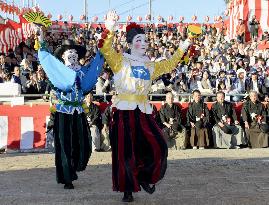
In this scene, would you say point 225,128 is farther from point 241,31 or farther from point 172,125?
point 241,31

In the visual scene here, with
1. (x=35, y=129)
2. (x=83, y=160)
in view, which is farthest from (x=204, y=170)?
(x=35, y=129)

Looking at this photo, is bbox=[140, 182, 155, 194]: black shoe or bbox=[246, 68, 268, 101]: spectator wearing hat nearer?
bbox=[140, 182, 155, 194]: black shoe

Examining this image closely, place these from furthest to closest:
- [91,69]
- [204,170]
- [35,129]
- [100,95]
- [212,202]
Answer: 1. [100,95]
2. [35,129]
3. [204,170]
4. [91,69]
5. [212,202]

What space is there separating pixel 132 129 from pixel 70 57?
164 centimetres

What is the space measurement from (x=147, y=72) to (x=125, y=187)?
1.34 metres

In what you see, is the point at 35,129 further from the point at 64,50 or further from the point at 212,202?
the point at 212,202

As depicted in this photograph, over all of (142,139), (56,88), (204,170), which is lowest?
(204,170)

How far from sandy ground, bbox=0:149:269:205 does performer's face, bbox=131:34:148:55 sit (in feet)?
5.54

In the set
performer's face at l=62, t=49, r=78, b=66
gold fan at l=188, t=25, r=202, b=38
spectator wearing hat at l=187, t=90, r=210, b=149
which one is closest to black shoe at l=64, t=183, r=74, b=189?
performer's face at l=62, t=49, r=78, b=66

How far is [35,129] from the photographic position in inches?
476

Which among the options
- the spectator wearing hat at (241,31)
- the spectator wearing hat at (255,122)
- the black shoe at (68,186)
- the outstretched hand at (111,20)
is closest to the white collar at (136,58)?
the outstretched hand at (111,20)

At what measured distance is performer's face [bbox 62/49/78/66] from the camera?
7.46 metres

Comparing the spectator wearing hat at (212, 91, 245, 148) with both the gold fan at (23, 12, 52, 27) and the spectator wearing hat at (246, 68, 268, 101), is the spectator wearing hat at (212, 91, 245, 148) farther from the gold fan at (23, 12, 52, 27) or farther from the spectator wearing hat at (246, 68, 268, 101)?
the gold fan at (23, 12, 52, 27)

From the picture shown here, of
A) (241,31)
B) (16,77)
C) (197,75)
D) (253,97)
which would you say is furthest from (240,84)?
(241,31)
